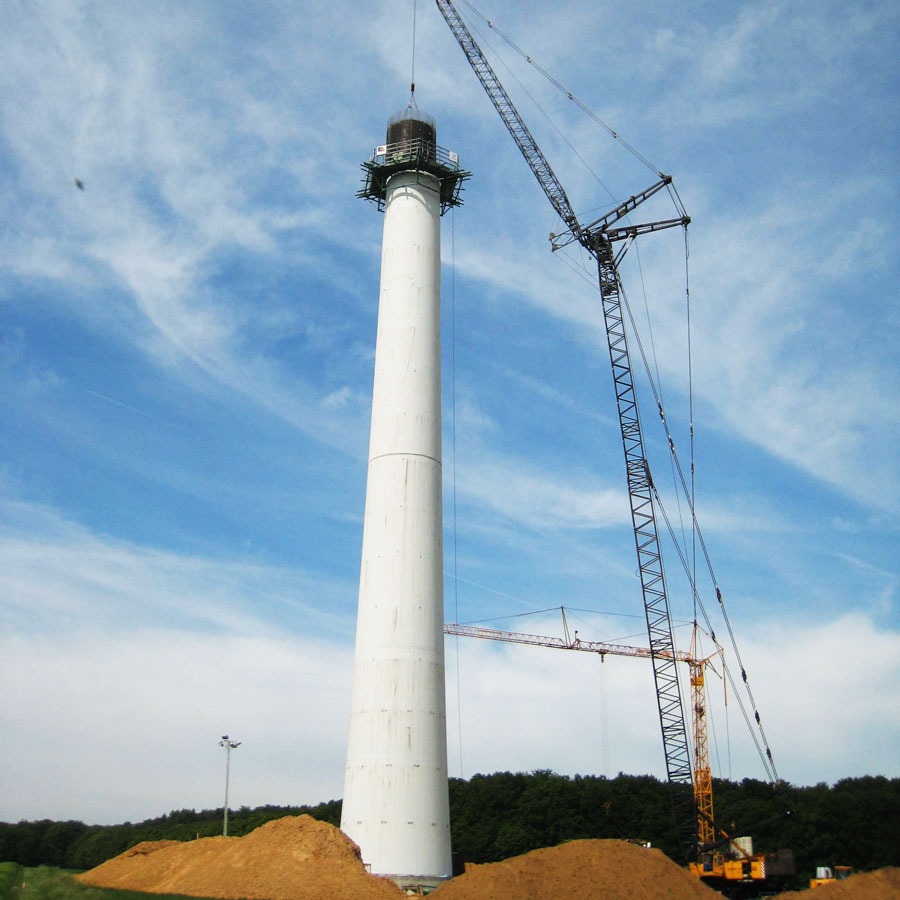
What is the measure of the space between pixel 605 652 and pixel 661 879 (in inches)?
4481

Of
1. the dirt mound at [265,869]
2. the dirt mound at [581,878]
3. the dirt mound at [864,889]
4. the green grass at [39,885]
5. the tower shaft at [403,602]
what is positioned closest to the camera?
the green grass at [39,885]

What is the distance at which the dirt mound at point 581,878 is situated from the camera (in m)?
39.5

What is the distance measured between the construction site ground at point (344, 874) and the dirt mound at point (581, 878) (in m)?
0.05

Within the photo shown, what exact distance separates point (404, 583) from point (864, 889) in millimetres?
29337

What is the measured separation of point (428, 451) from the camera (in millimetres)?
52094

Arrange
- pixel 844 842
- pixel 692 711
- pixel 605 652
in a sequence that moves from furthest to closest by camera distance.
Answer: pixel 605 652 < pixel 692 711 < pixel 844 842

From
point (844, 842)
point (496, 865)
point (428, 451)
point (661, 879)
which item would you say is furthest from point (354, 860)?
point (844, 842)

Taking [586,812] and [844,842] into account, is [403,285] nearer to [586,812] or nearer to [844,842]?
[844,842]

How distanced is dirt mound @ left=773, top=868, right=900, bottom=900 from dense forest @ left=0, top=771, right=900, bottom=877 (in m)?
64.6

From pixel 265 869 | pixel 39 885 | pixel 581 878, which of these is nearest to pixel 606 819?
pixel 581 878

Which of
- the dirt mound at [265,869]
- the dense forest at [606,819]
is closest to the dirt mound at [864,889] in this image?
the dirt mound at [265,869]

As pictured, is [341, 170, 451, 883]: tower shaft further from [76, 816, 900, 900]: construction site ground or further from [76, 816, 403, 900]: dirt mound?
[76, 816, 900, 900]: construction site ground

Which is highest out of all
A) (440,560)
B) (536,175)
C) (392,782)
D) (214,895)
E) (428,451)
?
(536,175)

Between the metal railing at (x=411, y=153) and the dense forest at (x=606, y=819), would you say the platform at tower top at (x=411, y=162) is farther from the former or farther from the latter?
the dense forest at (x=606, y=819)
